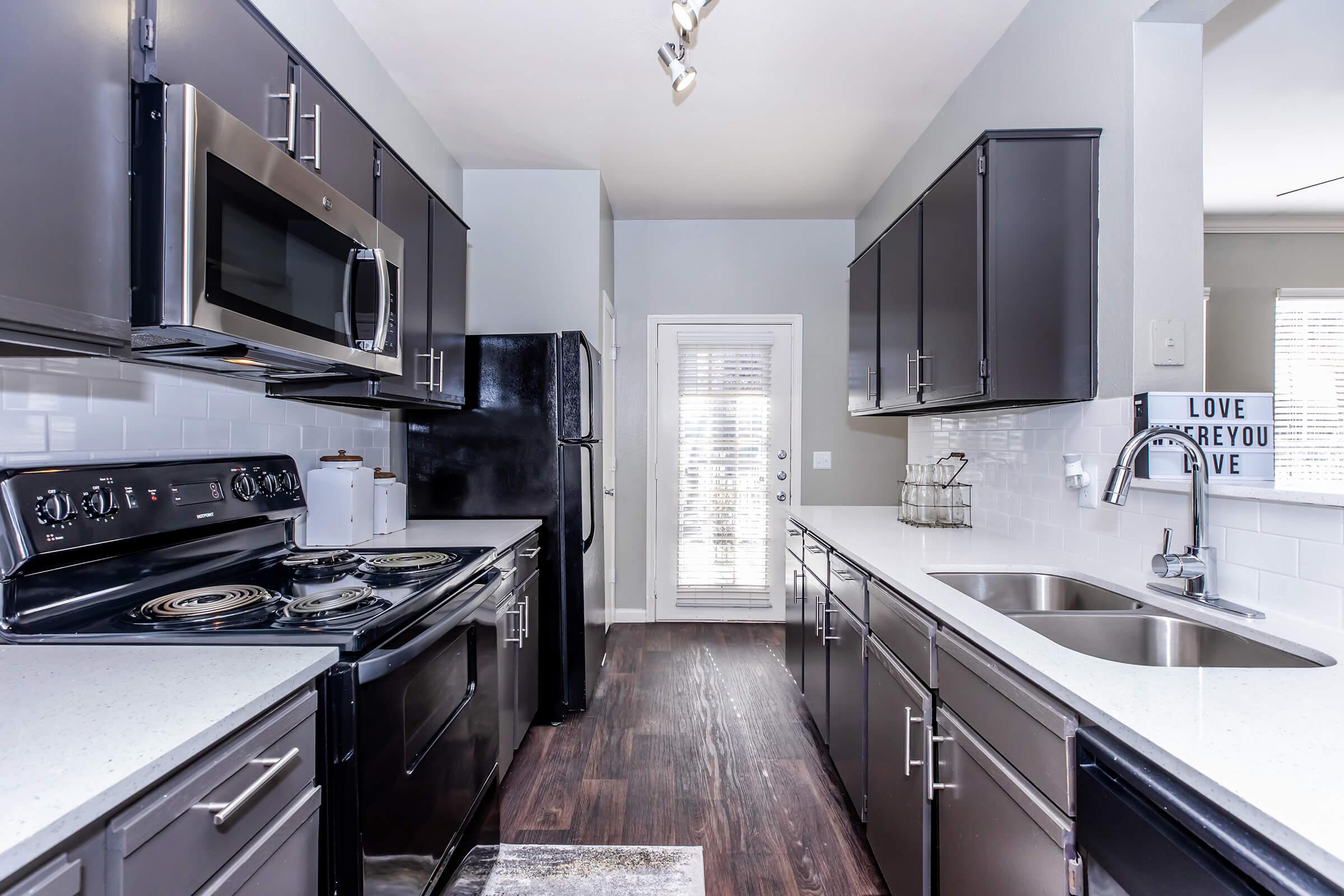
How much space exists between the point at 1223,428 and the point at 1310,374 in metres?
3.21

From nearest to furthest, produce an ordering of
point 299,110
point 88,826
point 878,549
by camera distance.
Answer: point 88,826, point 299,110, point 878,549

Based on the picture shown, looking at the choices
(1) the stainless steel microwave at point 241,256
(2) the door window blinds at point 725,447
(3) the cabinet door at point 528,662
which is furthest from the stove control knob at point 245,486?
(2) the door window blinds at point 725,447

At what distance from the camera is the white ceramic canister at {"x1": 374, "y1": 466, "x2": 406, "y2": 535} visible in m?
2.24

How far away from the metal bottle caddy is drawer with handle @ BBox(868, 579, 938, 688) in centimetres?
95

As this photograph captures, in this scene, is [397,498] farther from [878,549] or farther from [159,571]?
[878,549]

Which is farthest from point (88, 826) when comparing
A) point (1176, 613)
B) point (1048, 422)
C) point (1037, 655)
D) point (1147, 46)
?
point (1147, 46)

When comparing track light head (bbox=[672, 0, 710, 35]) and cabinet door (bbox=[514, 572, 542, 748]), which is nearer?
track light head (bbox=[672, 0, 710, 35])

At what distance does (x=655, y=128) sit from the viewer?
9.77 ft

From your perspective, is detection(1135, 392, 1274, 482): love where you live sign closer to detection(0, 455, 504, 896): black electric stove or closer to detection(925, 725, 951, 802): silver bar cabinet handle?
detection(925, 725, 951, 802): silver bar cabinet handle

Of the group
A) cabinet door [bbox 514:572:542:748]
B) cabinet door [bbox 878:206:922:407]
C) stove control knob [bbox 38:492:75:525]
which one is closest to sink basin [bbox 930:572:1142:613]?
cabinet door [bbox 878:206:922:407]

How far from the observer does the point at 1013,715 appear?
1.04 metres

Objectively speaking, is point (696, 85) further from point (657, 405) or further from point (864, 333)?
point (657, 405)

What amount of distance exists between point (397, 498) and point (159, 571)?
3.21 feet

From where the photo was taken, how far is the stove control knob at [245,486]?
5.32 ft
